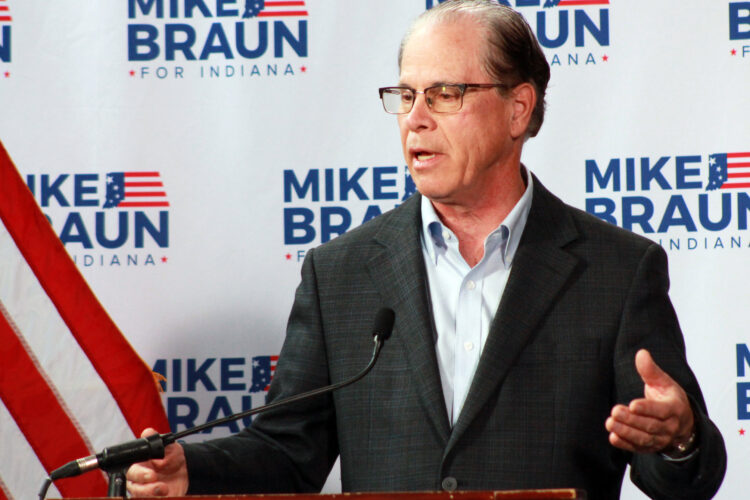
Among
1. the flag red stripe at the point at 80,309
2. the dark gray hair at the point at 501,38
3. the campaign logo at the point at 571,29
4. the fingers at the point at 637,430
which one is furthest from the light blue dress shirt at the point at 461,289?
the flag red stripe at the point at 80,309

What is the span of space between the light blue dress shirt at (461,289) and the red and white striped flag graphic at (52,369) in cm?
103

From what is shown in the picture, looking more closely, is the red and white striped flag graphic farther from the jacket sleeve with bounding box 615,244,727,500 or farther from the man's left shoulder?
the jacket sleeve with bounding box 615,244,727,500

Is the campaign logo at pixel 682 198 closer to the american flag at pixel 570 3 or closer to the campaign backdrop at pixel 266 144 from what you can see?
the campaign backdrop at pixel 266 144

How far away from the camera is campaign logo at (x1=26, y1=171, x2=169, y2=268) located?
3037 mm

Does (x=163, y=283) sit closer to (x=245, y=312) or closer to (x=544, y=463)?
(x=245, y=312)

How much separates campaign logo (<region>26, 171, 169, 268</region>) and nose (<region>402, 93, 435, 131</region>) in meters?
1.16

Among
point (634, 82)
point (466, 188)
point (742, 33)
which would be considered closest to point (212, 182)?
point (466, 188)

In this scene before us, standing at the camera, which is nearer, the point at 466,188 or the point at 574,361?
the point at 574,361

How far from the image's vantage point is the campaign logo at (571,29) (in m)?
3.01

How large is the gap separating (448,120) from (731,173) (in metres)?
1.20

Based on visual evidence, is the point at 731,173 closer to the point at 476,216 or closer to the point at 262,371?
the point at 476,216

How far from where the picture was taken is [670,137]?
2.97 m

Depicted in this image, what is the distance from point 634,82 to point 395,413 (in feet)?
4.87

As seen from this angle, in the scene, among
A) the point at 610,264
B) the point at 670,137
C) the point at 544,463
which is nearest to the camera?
the point at 544,463
